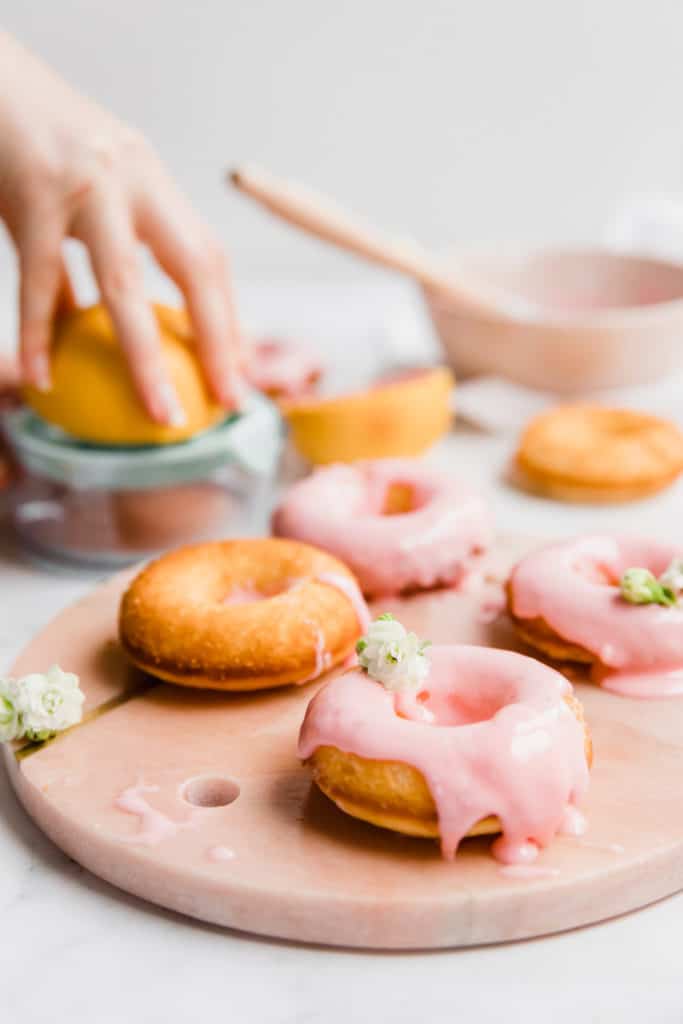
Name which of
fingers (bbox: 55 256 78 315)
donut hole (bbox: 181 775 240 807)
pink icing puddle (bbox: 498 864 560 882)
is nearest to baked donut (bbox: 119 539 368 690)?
donut hole (bbox: 181 775 240 807)

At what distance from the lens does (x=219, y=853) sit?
3.53 ft

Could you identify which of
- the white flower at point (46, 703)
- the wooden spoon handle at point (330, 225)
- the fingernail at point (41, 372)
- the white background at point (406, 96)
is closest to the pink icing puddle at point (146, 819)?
the white flower at point (46, 703)

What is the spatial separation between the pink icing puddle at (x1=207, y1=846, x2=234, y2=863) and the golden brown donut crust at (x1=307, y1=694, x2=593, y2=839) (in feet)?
0.32

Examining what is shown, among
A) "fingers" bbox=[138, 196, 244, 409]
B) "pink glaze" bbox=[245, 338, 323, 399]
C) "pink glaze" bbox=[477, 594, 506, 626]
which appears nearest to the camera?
"pink glaze" bbox=[477, 594, 506, 626]

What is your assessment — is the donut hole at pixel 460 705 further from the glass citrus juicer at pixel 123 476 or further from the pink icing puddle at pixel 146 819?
the glass citrus juicer at pixel 123 476

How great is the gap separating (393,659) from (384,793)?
0.13 meters

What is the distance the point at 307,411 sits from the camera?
1.88m

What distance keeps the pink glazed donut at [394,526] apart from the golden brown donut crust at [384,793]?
0.42m

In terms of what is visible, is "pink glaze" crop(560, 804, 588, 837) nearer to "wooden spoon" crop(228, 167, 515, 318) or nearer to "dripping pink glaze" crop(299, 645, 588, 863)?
"dripping pink glaze" crop(299, 645, 588, 863)

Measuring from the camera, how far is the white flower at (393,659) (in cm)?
113

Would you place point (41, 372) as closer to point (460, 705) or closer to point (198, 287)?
point (198, 287)

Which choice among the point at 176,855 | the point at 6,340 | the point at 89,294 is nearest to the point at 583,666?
the point at 176,855

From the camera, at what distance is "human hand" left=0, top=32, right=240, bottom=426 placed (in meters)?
1.61

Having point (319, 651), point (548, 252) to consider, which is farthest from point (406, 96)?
point (319, 651)
